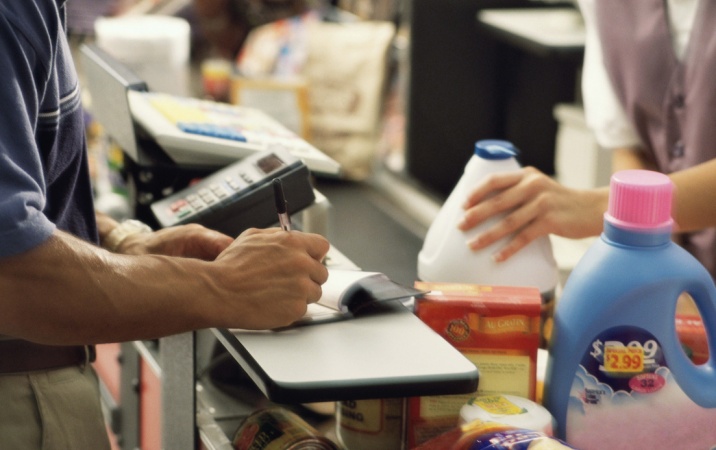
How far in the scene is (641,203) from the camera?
0.98 meters

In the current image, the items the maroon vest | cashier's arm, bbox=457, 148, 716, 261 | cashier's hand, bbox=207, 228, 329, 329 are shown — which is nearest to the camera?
cashier's hand, bbox=207, 228, 329, 329

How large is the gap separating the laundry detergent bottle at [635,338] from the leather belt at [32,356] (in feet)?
1.97

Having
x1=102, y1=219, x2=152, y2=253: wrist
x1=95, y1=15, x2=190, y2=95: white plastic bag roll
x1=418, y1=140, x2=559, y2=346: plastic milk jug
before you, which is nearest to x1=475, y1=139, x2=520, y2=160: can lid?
x1=418, y1=140, x2=559, y2=346: plastic milk jug

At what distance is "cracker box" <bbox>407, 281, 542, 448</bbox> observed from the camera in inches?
→ 42.0

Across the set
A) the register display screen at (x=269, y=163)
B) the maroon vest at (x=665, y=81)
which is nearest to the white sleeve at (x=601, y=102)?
the maroon vest at (x=665, y=81)

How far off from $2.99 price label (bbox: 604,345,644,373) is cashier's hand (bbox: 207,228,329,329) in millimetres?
312

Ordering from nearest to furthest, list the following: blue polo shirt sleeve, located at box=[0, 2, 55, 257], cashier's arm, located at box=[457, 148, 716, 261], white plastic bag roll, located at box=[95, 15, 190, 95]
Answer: blue polo shirt sleeve, located at box=[0, 2, 55, 257] → cashier's arm, located at box=[457, 148, 716, 261] → white plastic bag roll, located at box=[95, 15, 190, 95]

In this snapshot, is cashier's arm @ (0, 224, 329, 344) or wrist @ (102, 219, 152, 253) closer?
cashier's arm @ (0, 224, 329, 344)

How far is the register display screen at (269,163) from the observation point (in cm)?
140

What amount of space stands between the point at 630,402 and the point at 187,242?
59cm

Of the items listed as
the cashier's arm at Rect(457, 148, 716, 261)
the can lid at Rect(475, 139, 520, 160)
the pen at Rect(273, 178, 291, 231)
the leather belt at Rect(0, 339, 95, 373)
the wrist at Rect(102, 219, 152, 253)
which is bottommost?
the leather belt at Rect(0, 339, 95, 373)

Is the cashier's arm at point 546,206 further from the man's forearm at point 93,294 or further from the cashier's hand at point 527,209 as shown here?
the man's forearm at point 93,294

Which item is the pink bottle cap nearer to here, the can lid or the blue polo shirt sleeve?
the can lid

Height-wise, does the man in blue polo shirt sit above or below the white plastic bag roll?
above
